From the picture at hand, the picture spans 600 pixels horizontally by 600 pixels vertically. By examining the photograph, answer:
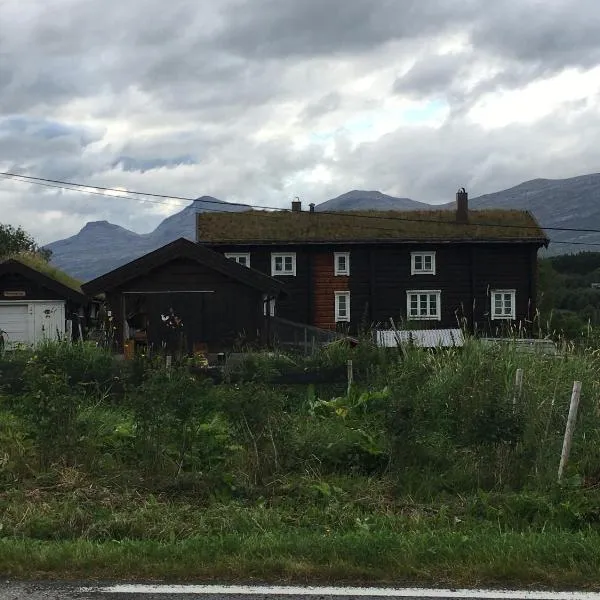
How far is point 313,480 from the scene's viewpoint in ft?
20.4

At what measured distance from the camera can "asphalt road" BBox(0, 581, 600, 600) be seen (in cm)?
403

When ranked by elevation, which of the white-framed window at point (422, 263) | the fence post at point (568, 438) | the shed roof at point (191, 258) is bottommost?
the fence post at point (568, 438)

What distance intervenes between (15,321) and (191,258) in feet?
25.7

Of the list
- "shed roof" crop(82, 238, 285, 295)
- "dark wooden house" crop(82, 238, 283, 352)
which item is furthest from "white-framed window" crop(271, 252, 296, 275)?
"shed roof" crop(82, 238, 285, 295)

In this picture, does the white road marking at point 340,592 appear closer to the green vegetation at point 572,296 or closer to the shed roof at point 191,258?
the green vegetation at point 572,296

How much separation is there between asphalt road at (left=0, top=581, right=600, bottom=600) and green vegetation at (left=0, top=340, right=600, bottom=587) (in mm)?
167

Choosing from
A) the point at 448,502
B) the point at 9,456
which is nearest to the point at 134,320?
the point at 9,456

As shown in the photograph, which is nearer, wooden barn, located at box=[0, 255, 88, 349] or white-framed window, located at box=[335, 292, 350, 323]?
wooden barn, located at box=[0, 255, 88, 349]

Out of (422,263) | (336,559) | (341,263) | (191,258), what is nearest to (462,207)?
(422,263)

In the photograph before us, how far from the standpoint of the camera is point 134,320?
894 inches

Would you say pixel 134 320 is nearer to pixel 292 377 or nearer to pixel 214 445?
pixel 292 377

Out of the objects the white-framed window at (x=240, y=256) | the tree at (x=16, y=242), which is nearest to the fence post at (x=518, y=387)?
the white-framed window at (x=240, y=256)

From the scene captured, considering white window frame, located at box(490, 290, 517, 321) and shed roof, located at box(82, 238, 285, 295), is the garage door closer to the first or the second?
shed roof, located at box(82, 238, 285, 295)

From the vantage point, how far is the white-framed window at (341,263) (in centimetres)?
3897
